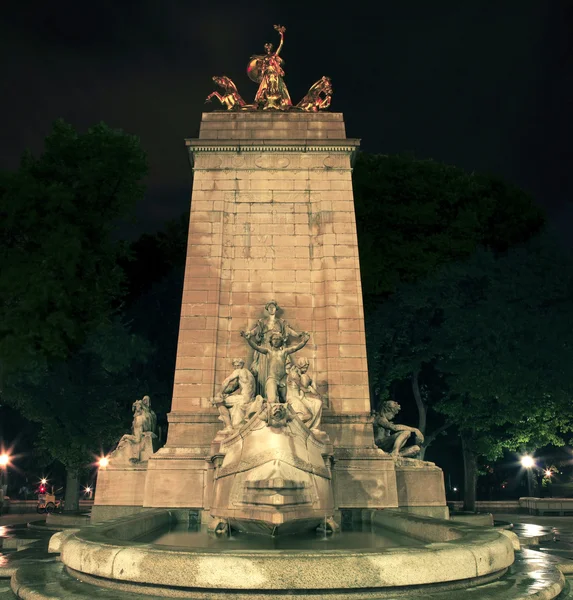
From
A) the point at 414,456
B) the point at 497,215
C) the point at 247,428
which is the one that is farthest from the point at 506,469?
the point at 247,428

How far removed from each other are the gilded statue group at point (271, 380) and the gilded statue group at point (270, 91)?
8215 millimetres

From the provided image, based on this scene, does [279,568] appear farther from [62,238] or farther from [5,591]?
[62,238]

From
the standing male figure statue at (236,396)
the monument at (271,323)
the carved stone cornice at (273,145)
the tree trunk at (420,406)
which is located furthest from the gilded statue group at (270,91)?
the tree trunk at (420,406)

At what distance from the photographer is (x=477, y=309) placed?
28328 mm

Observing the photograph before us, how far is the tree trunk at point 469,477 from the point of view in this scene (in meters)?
30.4

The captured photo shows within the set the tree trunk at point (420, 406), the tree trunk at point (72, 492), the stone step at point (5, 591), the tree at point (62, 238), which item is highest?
the tree at point (62, 238)

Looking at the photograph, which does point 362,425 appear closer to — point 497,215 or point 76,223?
point 76,223

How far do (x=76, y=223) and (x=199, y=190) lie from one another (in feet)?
30.2

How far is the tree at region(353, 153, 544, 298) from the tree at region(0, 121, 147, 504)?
38.2ft

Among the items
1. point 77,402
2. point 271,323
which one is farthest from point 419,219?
point 77,402

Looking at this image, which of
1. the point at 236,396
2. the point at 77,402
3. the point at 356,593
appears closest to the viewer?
the point at 356,593

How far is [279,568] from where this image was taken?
7164mm

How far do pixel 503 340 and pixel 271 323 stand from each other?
1436 cm

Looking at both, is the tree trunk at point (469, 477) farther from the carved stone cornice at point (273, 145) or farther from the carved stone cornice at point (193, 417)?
the carved stone cornice at point (193, 417)
